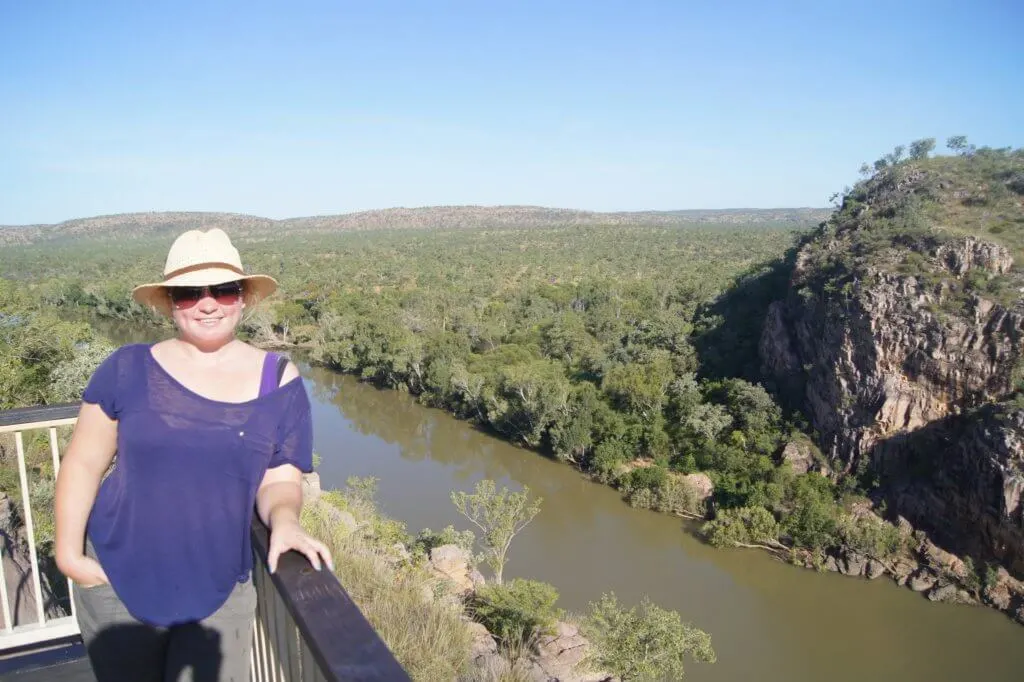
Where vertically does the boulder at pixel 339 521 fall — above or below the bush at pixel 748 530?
above

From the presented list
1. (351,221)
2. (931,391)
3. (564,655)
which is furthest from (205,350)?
(351,221)

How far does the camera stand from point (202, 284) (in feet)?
5.37

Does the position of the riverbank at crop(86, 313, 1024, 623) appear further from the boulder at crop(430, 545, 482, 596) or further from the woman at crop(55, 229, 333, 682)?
the woman at crop(55, 229, 333, 682)

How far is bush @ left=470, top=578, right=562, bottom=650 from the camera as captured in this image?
26.8ft

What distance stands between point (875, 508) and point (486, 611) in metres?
13.3

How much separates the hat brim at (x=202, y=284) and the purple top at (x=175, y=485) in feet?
0.55

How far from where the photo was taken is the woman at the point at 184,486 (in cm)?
149

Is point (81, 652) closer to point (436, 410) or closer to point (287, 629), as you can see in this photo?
point (287, 629)

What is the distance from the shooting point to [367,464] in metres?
21.5

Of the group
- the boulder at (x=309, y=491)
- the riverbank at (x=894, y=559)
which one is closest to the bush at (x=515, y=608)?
the boulder at (x=309, y=491)

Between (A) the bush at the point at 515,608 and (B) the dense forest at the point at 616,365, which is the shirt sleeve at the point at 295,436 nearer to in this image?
(A) the bush at the point at 515,608

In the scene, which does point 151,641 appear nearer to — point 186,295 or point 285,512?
point 285,512

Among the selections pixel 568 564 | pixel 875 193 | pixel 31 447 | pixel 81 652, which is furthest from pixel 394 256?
pixel 81 652

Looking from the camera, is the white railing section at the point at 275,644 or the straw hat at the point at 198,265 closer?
the white railing section at the point at 275,644
